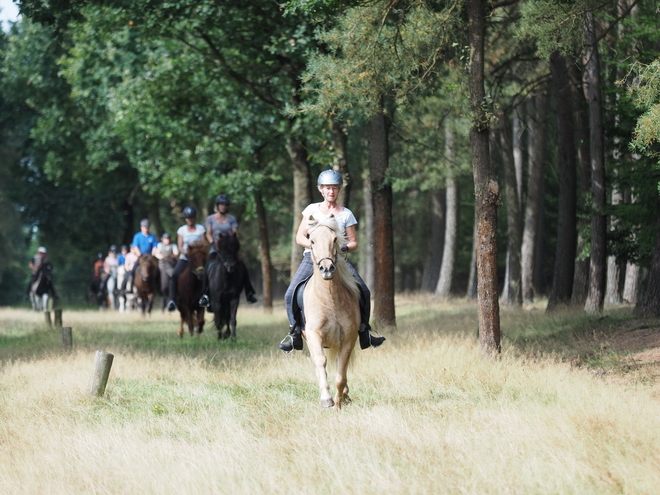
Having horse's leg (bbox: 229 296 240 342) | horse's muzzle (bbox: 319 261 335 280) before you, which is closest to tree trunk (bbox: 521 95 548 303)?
horse's leg (bbox: 229 296 240 342)

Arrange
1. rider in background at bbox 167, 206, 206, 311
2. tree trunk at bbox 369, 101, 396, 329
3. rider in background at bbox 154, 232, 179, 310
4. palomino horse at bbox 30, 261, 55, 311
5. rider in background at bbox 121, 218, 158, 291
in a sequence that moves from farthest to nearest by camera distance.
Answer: palomino horse at bbox 30, 261, 55, 311 < rider in background at bbox 121, 218, 158, 291 < rider in background at bbox 154, 232, 179, 310 < rider in background at bbox 167, 206, 206, 311 < tree trunk at bbox 369, 101, 396, 329

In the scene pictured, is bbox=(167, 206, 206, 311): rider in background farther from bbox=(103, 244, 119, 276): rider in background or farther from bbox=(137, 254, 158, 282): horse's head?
bbox=(103, 244, 119, 276): rider in background

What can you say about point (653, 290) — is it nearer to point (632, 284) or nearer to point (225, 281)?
point (632, 284)

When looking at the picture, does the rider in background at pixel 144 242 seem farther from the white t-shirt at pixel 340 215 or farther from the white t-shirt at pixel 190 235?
the white t-shirt at pixel 340 215

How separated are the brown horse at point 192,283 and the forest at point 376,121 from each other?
3.29m

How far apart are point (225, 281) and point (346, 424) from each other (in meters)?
10.4

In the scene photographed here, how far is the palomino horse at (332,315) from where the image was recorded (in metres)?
10.2

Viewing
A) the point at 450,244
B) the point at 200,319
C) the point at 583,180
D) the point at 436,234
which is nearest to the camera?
the point at 200,319

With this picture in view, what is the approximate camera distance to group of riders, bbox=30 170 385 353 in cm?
1069

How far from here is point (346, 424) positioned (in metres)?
9.30

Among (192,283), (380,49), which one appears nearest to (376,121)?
(380,49)

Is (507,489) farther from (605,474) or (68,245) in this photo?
(68,245)

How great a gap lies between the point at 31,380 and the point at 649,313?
1042cm

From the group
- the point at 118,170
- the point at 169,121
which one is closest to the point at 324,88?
the point at 169,121
